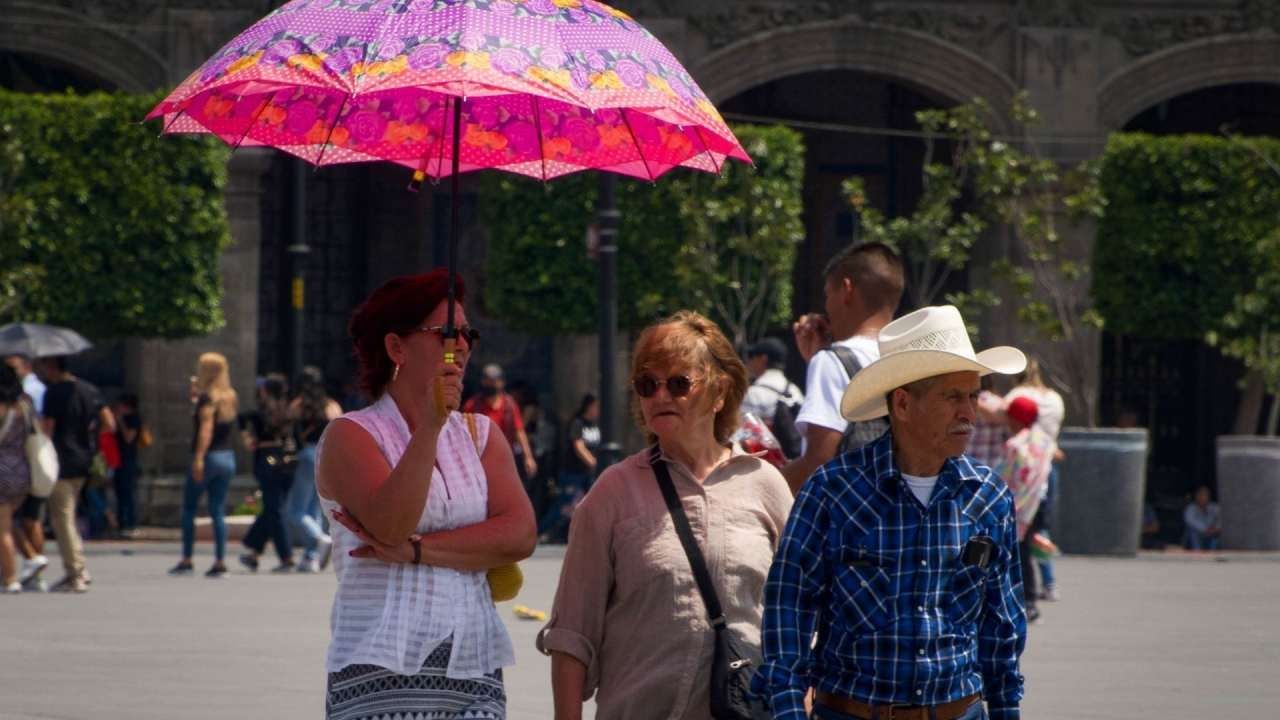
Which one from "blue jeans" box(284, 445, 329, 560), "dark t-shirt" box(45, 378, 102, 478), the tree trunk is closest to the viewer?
"dark t-shirt" box(45, 378, 102, 478)

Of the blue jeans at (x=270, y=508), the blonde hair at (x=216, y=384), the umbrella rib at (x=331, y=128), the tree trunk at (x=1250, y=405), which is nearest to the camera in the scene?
the umbrella rib at (x=331, y=128)

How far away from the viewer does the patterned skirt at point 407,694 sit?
493cm

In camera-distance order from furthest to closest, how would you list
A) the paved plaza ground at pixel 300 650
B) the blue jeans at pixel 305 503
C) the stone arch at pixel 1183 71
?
the stone arch at pixel 1183 71, the blue jeans at pixel 305 503, the paved plaza ground at pixel 300 650

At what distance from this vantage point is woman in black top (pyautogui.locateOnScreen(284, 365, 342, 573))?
700 inches

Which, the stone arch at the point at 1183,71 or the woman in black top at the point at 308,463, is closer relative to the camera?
the woman in black top at the point at 308,463

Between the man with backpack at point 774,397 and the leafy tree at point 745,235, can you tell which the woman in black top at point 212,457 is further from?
the leafy tree at point 745,235

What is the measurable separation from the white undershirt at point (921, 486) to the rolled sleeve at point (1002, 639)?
0.16m

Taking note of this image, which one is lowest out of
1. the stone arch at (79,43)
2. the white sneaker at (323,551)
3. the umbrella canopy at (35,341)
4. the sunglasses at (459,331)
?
the white sneaker at (323,551)

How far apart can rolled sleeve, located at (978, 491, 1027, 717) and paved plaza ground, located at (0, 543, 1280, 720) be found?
16.9 ft

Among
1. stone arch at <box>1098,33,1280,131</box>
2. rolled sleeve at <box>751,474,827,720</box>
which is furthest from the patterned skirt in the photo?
stone arch at <box>1098,33,1280,131</box>

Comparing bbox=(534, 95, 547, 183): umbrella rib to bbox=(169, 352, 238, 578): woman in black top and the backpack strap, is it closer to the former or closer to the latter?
the backpack strap

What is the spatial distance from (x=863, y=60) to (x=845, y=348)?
1948 cm

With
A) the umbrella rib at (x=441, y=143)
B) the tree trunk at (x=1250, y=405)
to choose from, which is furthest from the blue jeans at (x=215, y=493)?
the tree trunk at (x=1250, y=405)

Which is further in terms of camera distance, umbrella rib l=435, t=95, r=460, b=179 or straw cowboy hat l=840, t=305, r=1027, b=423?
umbrella rib l=435, t=95, r=460, b=179
